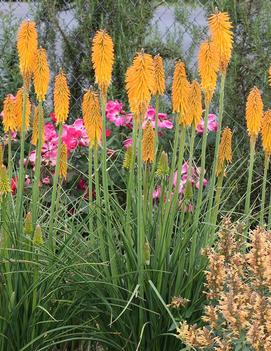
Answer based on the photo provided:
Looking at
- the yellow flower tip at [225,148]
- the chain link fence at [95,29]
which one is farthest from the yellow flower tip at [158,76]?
the chain link fence at [95,29]

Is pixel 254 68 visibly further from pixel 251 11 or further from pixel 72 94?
pixel 72 94

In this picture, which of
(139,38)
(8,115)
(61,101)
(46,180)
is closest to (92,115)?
(61,101)

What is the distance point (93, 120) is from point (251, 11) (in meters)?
3.28

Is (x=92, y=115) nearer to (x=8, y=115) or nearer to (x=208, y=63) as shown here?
(x=8, y=115)

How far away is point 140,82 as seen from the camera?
3.37 m

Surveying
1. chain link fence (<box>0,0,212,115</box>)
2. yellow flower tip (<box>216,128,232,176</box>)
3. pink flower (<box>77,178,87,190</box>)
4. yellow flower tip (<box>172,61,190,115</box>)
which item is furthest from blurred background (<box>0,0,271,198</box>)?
yellow flower tip (<box>172,61,190,115</box>)

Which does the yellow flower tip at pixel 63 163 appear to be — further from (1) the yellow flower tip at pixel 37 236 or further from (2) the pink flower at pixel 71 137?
(2) the pink flower at pixel 71 137

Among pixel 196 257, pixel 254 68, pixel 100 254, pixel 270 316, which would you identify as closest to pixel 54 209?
pixel 100 254

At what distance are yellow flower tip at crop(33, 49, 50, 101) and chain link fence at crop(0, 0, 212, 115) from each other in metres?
3.05

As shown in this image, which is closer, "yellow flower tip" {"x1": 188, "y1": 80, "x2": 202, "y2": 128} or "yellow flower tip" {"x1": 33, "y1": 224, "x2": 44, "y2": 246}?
"yellow flower tip" {"x1": 33, "y1": 224, "x2": 44, "y2": 246}

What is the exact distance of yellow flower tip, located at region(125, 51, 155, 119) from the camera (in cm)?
336

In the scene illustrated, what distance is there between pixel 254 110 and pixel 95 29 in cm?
337

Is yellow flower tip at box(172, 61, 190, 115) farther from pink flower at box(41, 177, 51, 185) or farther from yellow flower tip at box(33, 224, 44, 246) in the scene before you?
pink flower at box(41, 177, 51, 185)

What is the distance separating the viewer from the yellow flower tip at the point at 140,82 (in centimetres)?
336
